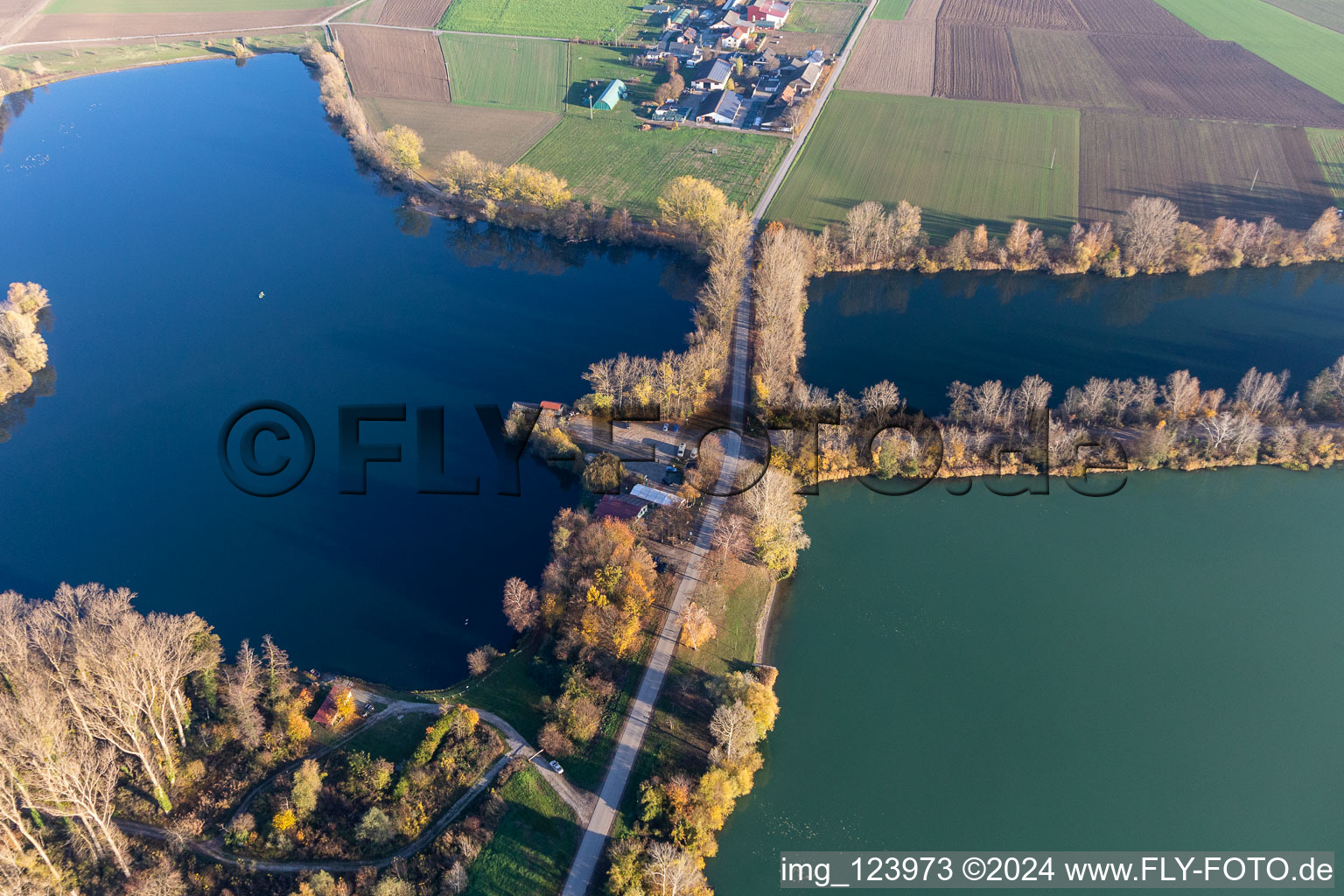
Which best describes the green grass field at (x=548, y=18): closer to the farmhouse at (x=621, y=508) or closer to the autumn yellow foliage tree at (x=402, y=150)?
the autumn yellow foliage tree at (x=402, y=150)

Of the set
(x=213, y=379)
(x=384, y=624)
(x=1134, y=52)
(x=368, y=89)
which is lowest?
(x=384, y=624)

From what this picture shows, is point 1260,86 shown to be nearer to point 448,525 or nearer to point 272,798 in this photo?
point 448,525

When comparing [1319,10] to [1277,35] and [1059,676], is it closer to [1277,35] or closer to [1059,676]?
[1277,35]

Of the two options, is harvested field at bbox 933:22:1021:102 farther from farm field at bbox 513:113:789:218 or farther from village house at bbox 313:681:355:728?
village house at bbox 313:681:355:728

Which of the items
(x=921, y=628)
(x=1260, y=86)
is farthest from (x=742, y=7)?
(x=921, y=628)

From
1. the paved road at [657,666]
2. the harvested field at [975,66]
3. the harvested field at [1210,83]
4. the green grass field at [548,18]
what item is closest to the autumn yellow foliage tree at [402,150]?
the green grass field at [548,18]

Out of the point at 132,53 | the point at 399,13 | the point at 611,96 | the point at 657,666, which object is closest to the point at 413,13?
the point at 399,13

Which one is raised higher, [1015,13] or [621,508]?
[1015,13]
